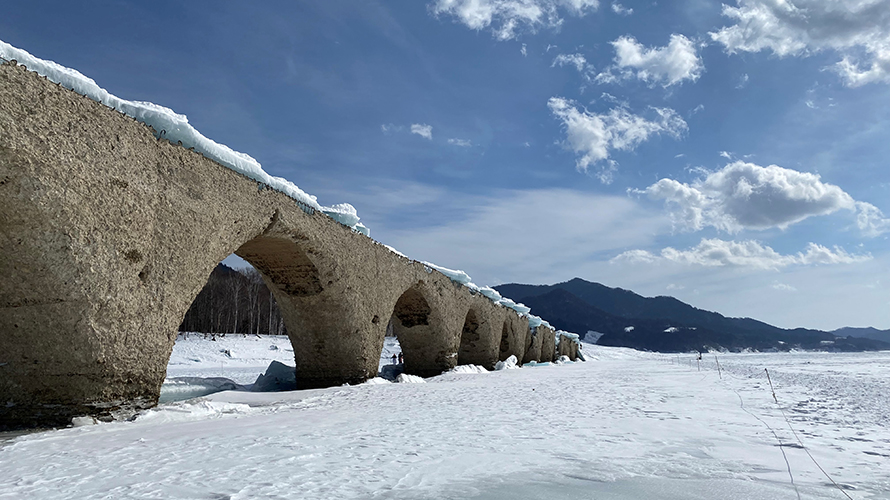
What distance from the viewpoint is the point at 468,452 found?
3.31 meters

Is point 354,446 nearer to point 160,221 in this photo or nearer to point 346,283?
point 160,221

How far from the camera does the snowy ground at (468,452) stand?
2.51 m

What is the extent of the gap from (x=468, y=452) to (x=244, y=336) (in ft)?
92.6

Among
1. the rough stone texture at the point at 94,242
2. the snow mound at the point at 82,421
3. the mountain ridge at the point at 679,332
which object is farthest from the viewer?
the mountain ridge at the point at 679,332

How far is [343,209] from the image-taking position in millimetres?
9250

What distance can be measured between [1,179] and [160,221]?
1429 mm

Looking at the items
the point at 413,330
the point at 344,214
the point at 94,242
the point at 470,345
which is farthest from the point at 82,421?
the point at 470,345

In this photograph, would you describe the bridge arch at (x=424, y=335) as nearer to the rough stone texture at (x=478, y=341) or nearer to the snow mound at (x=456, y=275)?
the snow mound at (x=456, y=275)

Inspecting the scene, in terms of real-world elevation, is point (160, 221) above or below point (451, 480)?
above

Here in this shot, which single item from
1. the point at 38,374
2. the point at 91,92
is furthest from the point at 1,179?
the point at 38,374

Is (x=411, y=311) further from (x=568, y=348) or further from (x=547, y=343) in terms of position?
(x=568, y=348)

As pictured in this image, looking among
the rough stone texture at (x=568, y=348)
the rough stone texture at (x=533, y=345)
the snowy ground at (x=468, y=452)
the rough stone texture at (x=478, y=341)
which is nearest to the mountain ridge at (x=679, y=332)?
the rough stone texture at (x=568, y=348)

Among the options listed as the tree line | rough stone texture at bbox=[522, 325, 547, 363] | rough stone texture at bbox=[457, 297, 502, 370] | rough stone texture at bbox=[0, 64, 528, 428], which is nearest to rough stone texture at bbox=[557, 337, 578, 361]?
rough stone texture at bbox=[522, 325, 547, 363]

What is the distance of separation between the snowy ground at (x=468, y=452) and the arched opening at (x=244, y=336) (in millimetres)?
2421
